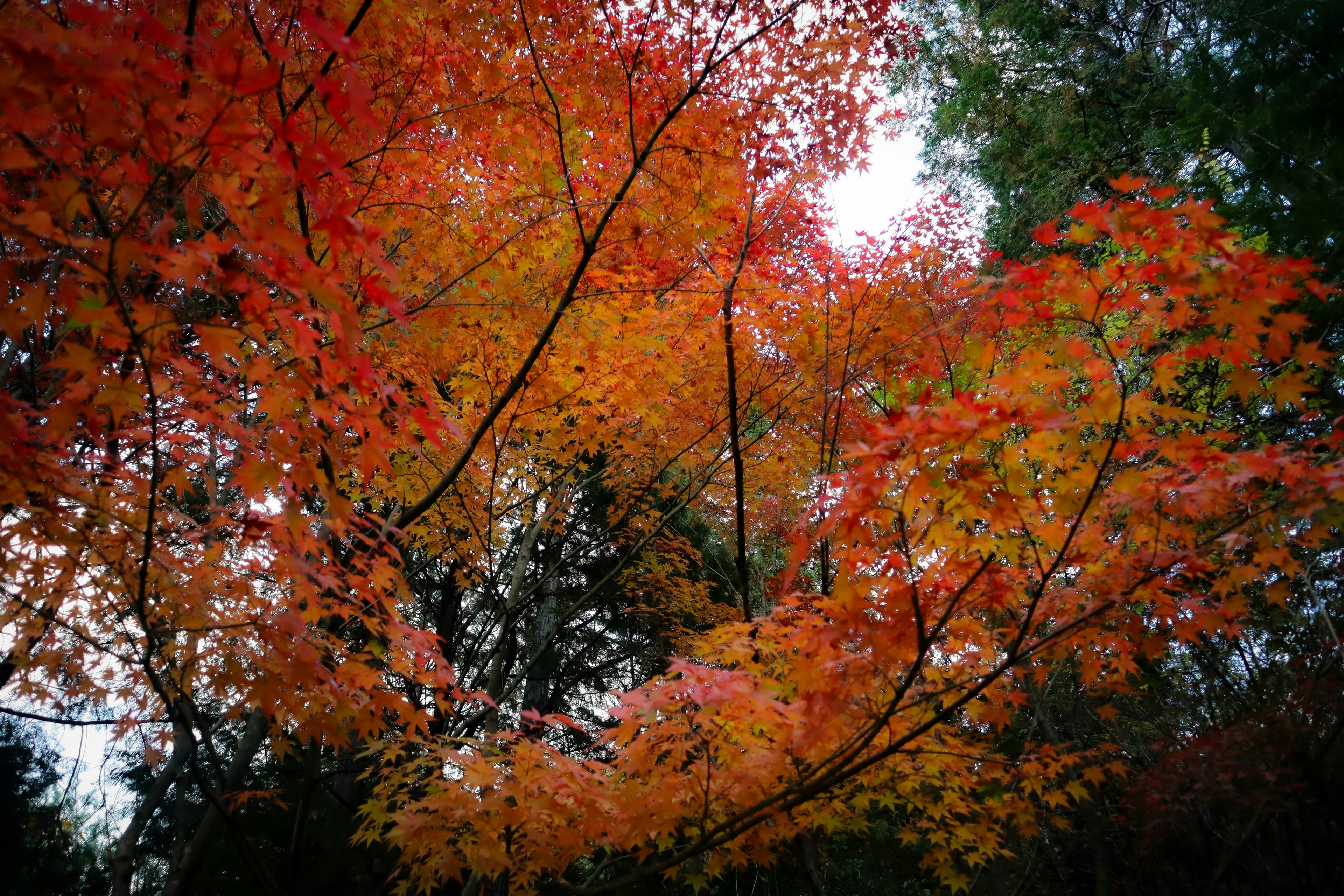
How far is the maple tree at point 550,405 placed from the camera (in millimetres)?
1878

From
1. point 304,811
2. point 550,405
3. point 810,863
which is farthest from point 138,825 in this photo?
point 810,863

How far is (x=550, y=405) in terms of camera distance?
13.0ft

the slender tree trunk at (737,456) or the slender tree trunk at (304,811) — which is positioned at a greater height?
the slender tree trunk at (737,456)

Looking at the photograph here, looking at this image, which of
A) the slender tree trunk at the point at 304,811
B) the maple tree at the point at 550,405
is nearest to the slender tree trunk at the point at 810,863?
the maple tree at the point at 550,405

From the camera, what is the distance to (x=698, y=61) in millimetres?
3871

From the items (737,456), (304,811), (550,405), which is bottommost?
(304,811)

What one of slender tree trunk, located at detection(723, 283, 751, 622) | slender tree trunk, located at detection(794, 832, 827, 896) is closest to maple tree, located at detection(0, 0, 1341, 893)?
slender tree trunk, located at detection(723, 283, 751, 622)

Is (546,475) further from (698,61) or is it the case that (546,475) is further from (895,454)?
(895,454)

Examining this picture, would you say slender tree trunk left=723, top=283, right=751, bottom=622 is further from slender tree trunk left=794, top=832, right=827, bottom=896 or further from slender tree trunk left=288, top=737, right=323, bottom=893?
slender tree trunk left=288, top=737, right=323, bottom=893

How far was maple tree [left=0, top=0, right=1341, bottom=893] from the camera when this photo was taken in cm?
188

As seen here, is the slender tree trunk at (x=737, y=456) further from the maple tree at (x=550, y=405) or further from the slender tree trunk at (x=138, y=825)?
the slender tree trunk at (x=138, y=825)

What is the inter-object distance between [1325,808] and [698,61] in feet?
19.3

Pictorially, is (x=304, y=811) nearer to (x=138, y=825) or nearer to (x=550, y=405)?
(x=550, y=405)

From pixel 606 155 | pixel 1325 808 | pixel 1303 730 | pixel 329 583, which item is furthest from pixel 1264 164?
pixel 329 583
